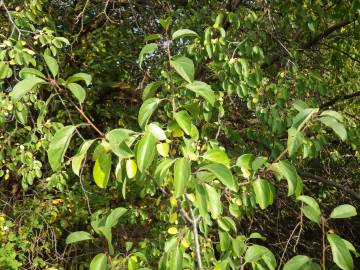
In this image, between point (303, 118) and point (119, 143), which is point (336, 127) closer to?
point (303, 118)

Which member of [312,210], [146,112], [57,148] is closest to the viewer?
[57,148]

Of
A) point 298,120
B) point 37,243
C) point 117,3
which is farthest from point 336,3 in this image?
point 37,243

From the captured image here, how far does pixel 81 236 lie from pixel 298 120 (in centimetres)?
64

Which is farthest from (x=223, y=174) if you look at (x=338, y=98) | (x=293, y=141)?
(x=338, y=98)

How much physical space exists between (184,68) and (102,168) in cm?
33

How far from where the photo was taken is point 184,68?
1.16 m

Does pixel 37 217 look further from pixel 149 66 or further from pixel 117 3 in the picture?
pixel 117 3

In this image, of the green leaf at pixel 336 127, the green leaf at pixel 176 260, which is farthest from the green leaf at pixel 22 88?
the green leaf at pixel 336 127

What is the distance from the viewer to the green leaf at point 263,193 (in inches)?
50.1

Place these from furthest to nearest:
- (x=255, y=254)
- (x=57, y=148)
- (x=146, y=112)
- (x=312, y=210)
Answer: (x=255, y=254) → (x=312, y=210) → (x=146, y=112) → (x=57, y=148)

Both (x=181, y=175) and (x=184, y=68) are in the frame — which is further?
(x=184, y=68)

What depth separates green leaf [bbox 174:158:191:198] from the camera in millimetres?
1040

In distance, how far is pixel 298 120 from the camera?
1.15 m

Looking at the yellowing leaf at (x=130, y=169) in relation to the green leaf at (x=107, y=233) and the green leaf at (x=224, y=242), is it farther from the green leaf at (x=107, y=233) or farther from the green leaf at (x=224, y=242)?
the green leaf at (x=224, y=242)
